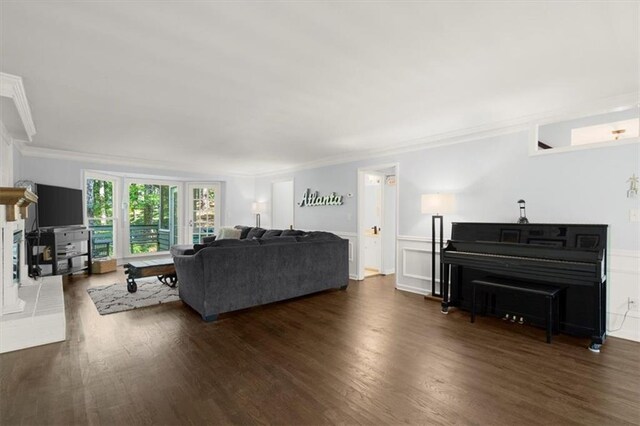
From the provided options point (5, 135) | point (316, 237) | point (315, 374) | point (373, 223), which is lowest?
point (315, 374)

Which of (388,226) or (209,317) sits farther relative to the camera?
(388,226)

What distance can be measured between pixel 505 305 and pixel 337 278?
2.32 meters

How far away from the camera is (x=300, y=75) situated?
260 cm

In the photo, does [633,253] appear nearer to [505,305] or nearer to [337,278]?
[505,305]

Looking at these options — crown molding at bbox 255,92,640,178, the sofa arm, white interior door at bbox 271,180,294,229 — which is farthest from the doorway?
the sofa arm

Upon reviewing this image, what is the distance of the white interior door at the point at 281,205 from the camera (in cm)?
801

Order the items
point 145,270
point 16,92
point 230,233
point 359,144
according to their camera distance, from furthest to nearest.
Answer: point 230,233
point 359,144
point 145,270
point 16,92

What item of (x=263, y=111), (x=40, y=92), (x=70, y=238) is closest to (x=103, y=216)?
(x=70, y=238)

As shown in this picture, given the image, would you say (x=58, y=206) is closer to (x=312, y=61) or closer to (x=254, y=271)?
(x=254, y=271)

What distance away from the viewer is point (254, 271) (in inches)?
155

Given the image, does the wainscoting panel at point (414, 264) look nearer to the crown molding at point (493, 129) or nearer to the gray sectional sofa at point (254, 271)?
the gray sectional sofa at point (254, 271)

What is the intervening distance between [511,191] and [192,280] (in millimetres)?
4049

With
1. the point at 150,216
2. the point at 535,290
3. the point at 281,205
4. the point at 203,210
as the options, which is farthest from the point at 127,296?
the point at 535,290

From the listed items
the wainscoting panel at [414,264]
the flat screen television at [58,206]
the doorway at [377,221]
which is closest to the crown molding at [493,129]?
the doorway at [377,221]
